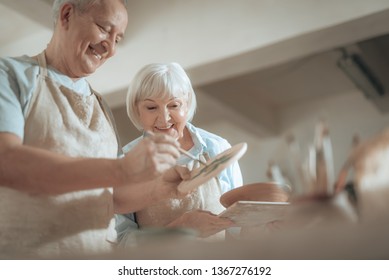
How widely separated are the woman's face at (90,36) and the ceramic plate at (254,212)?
580mm

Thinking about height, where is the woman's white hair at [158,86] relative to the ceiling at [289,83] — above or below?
below

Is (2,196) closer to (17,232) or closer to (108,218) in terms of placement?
(17,232)

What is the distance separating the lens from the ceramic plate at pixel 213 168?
5.14ft

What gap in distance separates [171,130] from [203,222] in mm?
344

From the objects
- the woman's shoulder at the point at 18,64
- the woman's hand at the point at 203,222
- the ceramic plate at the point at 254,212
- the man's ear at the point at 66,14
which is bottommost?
the ceramic plate at the point at 254,212

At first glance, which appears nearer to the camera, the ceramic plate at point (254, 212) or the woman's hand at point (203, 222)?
the ceramic plate at point (254, 212)

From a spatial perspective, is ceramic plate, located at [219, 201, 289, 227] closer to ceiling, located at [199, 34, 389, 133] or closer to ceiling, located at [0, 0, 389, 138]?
ceiling, located at [0, 0, 389, 138]

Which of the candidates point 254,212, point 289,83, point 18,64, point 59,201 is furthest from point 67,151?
point 289,83

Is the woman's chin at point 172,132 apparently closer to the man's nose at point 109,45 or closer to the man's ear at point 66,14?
the man's nose at point 109,45

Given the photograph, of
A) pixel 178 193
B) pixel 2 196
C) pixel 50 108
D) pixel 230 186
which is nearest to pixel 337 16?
pixel 230 186

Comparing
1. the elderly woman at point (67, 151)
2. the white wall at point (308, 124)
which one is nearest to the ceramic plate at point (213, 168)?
the elderly woman at point (67, 151)

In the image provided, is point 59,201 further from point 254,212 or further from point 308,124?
point 308,124

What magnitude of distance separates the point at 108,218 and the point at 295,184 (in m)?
0.59
